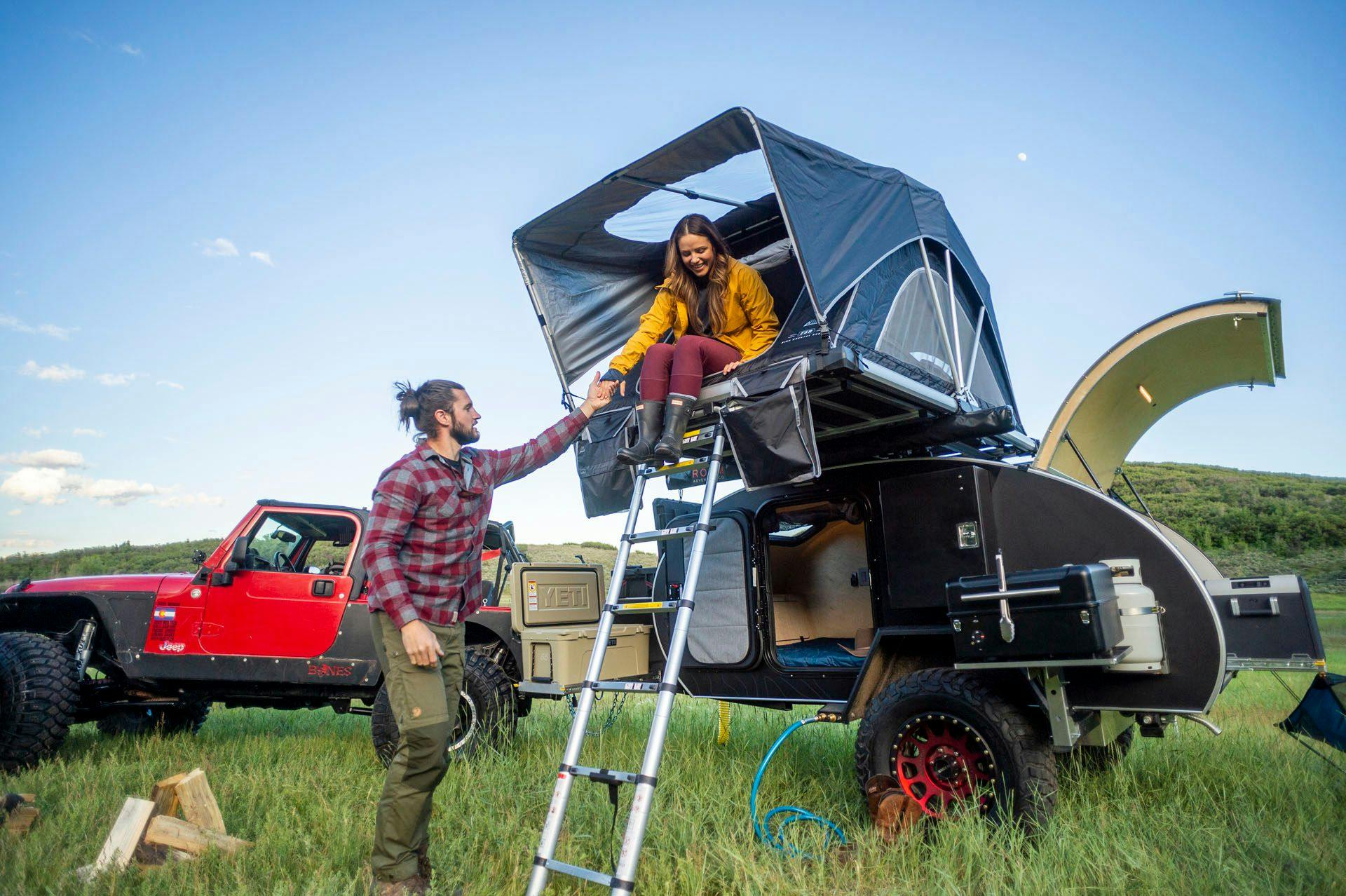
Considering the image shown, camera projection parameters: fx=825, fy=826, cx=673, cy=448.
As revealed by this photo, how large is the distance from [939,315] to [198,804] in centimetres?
457

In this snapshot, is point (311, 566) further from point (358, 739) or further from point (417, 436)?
point (417, 436)

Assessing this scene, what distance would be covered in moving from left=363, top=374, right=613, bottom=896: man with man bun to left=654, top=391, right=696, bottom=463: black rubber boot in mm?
718

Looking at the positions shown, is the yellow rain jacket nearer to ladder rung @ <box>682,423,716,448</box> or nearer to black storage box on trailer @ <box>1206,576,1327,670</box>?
ladder rung @ <box>682,423,716,448</box>

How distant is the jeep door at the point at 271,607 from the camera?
603cm

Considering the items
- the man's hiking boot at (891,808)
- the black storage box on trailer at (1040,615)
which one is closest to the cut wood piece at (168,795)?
the man's hiking boot at (891,808)

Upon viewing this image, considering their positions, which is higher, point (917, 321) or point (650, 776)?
point (917, 321)

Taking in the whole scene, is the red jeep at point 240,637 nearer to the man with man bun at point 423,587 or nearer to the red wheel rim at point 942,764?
the man with man bun at point 423,587

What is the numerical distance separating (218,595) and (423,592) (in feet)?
11.9

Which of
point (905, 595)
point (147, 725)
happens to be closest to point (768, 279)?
point (905, 595)

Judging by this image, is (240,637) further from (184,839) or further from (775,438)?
(775,438)

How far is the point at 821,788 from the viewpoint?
457 cm

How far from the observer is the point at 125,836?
3.62 m

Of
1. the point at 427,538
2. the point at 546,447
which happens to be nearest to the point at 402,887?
the point at 427,538

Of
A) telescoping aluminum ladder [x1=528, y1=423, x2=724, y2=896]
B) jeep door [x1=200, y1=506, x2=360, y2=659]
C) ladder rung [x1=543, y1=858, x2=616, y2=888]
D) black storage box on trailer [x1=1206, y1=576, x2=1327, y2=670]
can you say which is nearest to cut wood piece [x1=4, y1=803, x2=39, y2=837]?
jeep door [x1=200, y1=506, x2=360, y2=659]
